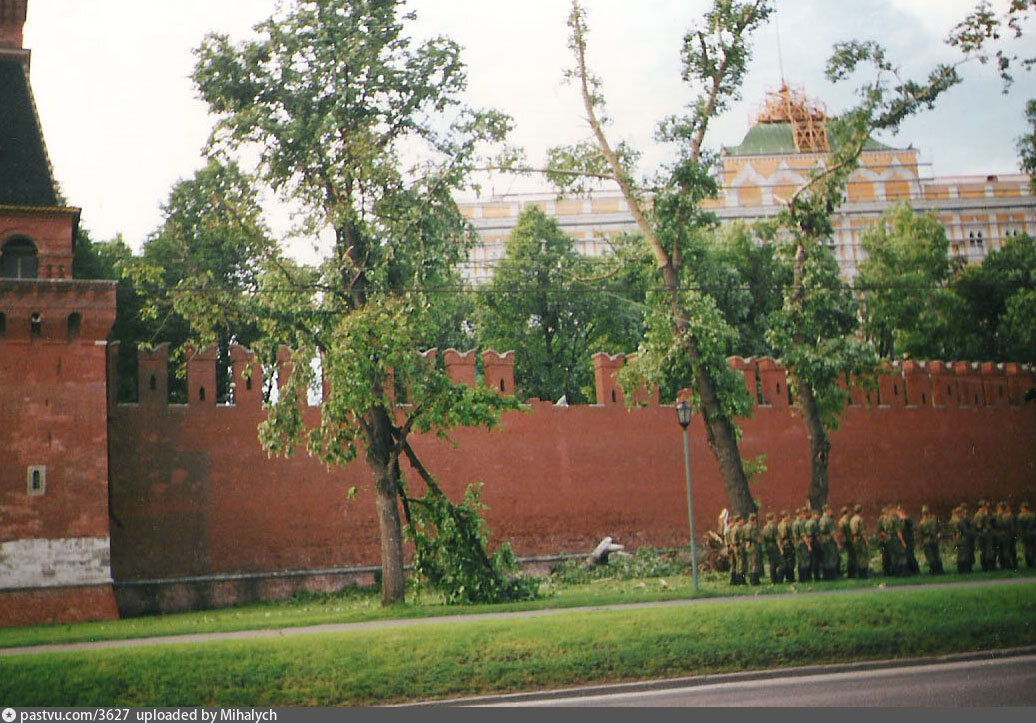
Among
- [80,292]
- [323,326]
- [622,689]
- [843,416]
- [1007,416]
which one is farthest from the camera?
[1007,416]

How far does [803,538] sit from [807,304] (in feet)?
13.8

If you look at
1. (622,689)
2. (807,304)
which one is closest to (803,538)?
(807,304)

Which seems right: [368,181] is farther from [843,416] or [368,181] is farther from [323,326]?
[843,416]

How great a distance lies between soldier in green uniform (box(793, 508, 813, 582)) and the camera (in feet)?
63.3

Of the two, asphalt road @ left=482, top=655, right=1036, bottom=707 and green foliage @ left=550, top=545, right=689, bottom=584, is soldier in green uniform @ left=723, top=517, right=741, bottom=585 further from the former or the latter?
asphalt road @ left=482, top=655, right=1036, bottom=707

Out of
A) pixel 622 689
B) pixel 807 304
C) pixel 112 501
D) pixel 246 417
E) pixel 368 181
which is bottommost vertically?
pixel 622 689

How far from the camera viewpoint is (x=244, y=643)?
13.2 meters

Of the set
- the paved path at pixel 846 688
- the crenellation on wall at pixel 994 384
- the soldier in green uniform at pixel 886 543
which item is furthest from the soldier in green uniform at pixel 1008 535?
the crenellation on wall at pixel 994 384

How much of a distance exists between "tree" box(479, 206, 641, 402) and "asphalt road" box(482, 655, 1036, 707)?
24658 mm

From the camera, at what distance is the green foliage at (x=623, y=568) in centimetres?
2262

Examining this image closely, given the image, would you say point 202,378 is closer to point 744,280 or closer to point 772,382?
point 772,382

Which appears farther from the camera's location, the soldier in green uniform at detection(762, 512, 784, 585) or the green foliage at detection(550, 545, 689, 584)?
the green foliage at detection(550, 545, 689, 584)

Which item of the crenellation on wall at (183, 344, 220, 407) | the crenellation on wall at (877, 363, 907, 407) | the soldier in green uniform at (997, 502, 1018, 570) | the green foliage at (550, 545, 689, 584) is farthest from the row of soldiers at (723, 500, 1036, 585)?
the crenellation on wall at (183, 344, 220, 407)

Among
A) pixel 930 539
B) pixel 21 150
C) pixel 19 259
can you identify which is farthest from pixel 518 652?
pixel 21 150
